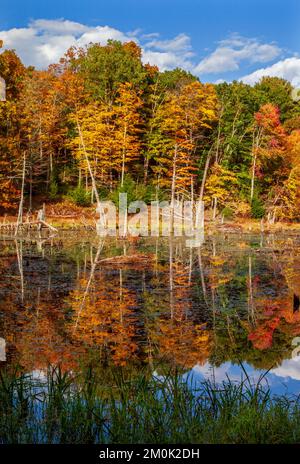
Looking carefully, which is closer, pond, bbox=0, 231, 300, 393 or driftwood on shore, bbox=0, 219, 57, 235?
pond, bbox=0, 231, 300, 393

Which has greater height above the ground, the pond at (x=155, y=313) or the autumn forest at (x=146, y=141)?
the autumn forest at (x=146, y=141)

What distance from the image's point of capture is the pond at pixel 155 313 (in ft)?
23.2

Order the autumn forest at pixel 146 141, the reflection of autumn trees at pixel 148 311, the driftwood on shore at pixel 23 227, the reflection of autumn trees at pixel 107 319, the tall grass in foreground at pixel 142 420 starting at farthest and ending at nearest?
the autumn forest at pixel 146 141 < the driftwood on shore at pixel 23 227 < the reflection of autumn trees at pixel 107 319 < the reflection of autumn trees at pixel 148 311 < the tall grass in foreground at pixel 142 420

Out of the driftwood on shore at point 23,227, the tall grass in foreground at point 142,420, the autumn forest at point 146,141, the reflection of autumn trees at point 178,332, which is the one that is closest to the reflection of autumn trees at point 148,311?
the reflection of autumn trees at point 178,332

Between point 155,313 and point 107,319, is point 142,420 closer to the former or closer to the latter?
point 107,319

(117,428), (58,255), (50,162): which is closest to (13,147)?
(50,162)

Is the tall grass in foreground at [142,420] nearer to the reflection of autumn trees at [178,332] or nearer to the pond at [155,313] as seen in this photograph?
the pond at [155,313]

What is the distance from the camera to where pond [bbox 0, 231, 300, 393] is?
7.07 m

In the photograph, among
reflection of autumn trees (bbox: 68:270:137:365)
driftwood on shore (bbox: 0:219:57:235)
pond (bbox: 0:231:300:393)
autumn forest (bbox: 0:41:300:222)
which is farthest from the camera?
autumn forest (bbox: 0:41:300:222)

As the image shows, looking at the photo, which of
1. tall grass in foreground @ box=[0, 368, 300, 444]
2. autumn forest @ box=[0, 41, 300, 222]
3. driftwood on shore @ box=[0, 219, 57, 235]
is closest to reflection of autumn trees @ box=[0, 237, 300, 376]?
tall grass in foreground @ box=[0, 368, 300, 444]

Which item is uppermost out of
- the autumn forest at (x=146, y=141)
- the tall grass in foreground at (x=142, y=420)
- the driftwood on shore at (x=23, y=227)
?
the autumn forest at (x=146, y=141)

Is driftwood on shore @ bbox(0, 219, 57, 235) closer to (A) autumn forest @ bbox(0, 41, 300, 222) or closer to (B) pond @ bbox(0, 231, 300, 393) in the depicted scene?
(A) autumn forest @ bbox(0, 41, 300, 222)

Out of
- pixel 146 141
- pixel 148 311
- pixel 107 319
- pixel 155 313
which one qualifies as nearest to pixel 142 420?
pixel 107 319
